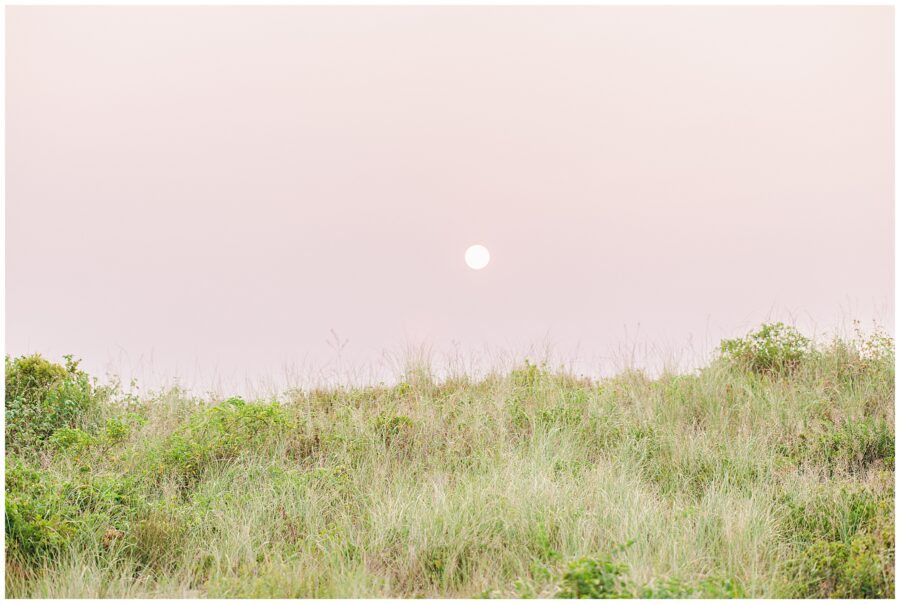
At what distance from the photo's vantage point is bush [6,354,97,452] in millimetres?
7543

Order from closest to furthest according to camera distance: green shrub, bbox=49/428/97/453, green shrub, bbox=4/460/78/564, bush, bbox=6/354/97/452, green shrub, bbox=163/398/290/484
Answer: green shrub, bbox=4/460/78/564 → green shrub, bbox=163/398/290/484 → green shrub, bbox=49/428/97/453 → bush, bbox=6/354/97/452

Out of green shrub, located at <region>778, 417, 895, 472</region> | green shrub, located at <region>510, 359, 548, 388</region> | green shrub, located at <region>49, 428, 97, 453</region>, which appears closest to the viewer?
green shrub, located at <region>778, 417, 895, 472</region>

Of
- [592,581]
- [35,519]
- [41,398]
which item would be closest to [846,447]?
[592,581]

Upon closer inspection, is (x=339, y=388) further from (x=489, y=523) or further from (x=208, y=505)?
→ (x=489, y=523)

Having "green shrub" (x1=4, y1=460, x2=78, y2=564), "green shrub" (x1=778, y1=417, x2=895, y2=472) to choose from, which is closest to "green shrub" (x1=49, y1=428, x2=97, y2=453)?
"green shrub" (x1=4, y1=460, x2=78, y2=564)

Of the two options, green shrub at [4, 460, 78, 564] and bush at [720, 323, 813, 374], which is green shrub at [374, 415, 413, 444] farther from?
bush at [720, 323, 813, 374]

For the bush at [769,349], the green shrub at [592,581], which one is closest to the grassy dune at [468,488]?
the green shrub at [592,581]

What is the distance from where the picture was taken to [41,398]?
833cm

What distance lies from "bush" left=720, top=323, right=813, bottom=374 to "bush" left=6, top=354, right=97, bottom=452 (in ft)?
27.4

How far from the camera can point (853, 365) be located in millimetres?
8664

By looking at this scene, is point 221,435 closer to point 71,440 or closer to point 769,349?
point 71,440

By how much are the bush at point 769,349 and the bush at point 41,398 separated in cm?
836

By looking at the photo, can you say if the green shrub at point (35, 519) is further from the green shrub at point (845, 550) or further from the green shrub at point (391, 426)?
the green shrub at point (845, 550)

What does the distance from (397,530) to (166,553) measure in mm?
1648
